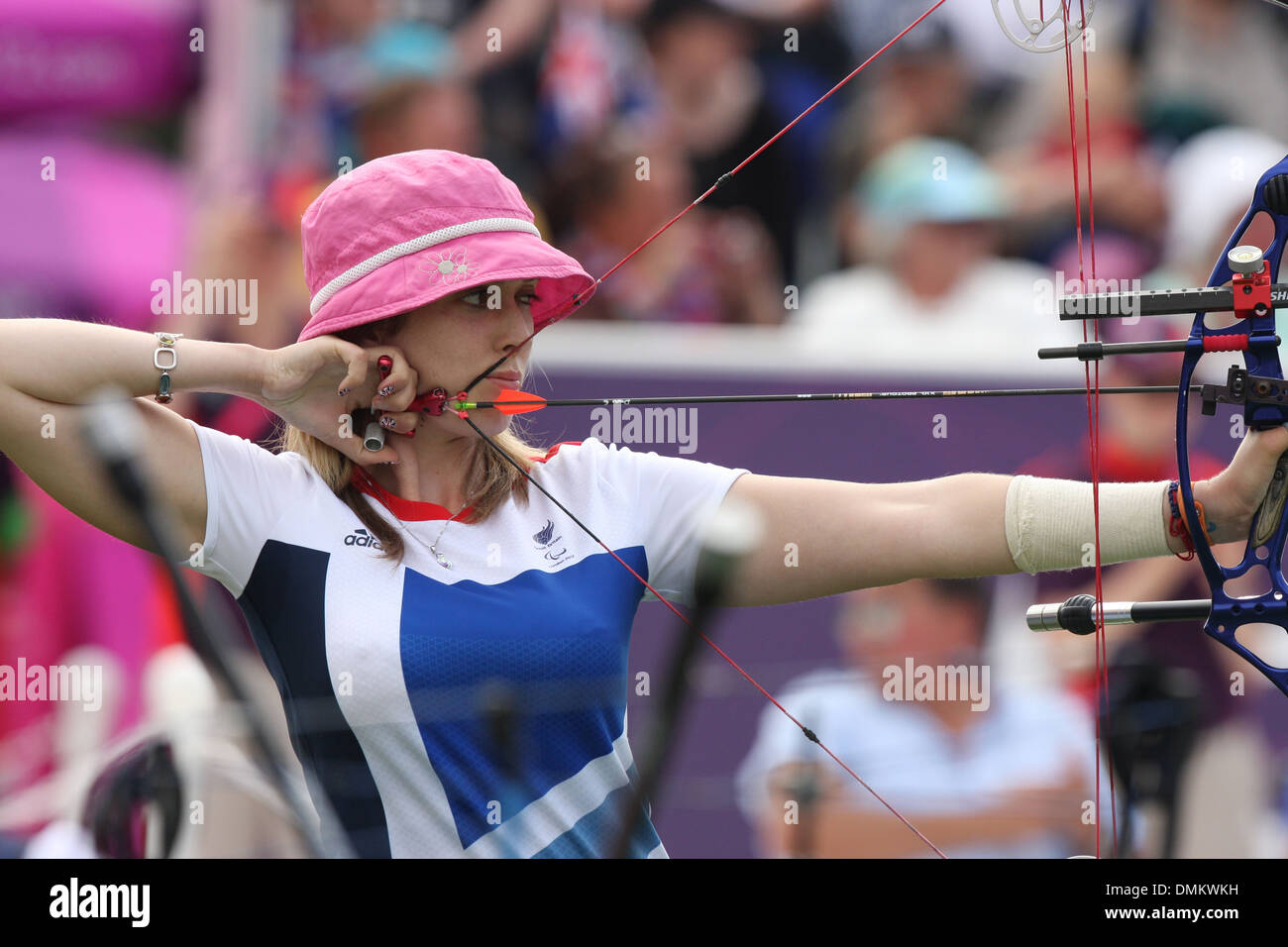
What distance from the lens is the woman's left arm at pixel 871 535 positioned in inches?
79.0

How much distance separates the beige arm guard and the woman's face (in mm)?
604

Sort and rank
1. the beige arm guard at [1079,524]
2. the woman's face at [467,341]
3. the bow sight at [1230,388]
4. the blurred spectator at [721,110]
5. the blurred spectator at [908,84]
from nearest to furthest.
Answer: the bow sight at [1230,388], the beige arm guard at [1079,524], the woman's face at [467,341], the blurred spectator at [721,110], the blurred spectator at [908,84]

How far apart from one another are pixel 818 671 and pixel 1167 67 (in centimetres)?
212

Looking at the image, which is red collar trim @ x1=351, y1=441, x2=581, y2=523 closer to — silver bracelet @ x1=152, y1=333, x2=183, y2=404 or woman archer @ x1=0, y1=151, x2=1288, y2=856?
woman archer @ x1=0, y1=151, x2=1288, y2=856

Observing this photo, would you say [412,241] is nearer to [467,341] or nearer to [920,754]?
[467,341]

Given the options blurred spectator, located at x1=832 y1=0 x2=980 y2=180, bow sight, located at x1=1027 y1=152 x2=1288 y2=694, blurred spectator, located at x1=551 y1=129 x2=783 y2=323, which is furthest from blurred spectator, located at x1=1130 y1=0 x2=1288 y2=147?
bow sight, located at x1=1027 y1=152 x2=1288 y2=694

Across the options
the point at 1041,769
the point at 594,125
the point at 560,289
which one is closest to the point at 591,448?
the point at 560,289

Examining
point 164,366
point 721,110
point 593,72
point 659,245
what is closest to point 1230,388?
point 164,366

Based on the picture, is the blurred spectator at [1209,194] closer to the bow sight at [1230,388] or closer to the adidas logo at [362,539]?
the bow sight at [1230,388]

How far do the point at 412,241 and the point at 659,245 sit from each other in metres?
2.08

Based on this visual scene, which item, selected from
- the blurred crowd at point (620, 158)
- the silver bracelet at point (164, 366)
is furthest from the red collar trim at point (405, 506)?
the blurred crowd at point (620, 158)

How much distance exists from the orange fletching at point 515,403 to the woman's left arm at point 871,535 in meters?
0.26

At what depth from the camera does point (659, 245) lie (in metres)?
4.07
